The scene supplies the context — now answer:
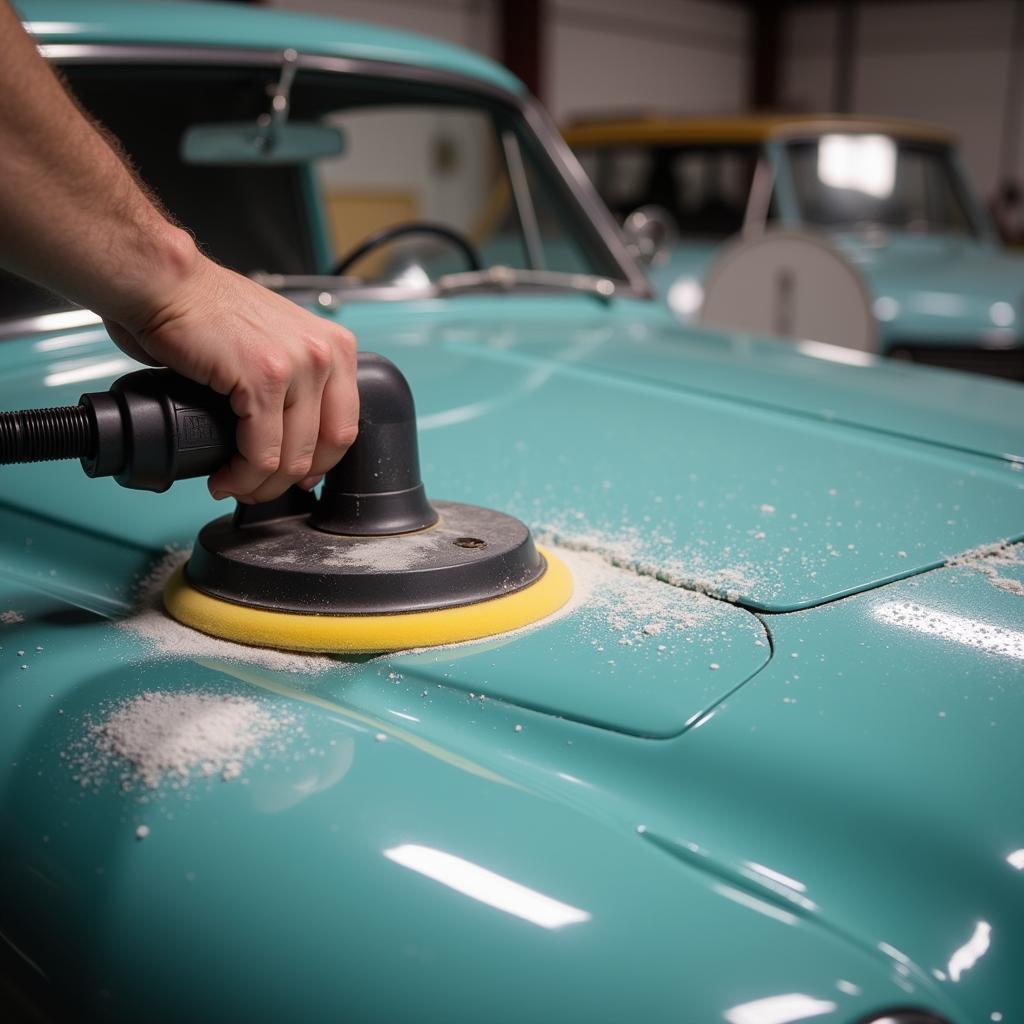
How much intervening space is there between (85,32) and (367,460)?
1049 millimetres

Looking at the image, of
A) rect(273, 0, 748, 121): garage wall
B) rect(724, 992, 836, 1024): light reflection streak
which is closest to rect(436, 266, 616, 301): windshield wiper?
rect(724, 992, 836, 1024): light reflection streak

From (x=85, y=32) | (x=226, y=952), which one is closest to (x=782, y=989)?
(x=226, y=952)

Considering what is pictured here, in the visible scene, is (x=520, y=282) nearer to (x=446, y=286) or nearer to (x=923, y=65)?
(x=446, y=286)

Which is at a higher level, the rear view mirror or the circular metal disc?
the rear view mirror

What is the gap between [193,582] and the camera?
102 cm

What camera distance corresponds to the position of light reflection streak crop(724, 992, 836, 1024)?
0.66 metres

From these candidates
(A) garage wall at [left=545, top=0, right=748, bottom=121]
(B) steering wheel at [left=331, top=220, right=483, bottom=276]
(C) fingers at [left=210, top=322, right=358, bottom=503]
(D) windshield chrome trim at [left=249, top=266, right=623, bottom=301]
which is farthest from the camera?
(A) garage wall at [left=545, top=0, right=748, bottom=121]

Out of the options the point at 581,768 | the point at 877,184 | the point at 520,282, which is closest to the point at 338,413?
the point at 581,768

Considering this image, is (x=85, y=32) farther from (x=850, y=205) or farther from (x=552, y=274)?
(x=850, y=205)

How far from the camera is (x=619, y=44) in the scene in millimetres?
12648

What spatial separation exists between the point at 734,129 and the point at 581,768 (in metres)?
4.95

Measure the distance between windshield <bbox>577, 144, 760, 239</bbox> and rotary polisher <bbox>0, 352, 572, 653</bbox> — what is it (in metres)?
4.54

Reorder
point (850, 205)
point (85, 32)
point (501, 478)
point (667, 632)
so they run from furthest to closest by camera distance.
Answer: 1. point (850, 205)
2. point (85, 32)
3. point (501, 478)
4. point (667, 632)

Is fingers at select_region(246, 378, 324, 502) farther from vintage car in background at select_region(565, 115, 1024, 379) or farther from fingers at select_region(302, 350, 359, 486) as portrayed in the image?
vintage car in background at select_region(565, 115, 1024, 379)
